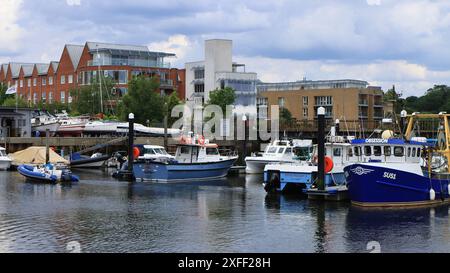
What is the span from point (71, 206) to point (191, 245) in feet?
46.6

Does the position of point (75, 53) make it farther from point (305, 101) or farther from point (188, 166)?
A: point (188, 166)

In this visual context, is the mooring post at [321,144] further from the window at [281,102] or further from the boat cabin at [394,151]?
the window at [281,102]

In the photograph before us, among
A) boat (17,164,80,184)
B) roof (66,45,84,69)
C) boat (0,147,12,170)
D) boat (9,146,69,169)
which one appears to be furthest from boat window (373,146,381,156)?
roof (66,45,84,69)

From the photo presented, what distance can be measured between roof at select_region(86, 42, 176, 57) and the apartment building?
66.1ft

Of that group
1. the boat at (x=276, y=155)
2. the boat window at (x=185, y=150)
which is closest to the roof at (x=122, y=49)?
the boat at (x=276, y=155)

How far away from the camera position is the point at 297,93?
417 ft

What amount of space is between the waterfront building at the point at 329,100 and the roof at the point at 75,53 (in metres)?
31.5

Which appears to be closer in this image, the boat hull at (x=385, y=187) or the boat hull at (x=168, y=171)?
the boat hull at (x=385, y=187)

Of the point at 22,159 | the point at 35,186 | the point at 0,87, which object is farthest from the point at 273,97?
the point at 35,186

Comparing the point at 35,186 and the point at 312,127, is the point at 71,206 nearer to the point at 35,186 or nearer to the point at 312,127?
the point at 35,186

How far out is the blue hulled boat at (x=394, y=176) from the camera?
4134cm

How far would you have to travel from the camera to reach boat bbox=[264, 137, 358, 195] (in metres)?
45.7

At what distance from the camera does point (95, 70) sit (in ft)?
394

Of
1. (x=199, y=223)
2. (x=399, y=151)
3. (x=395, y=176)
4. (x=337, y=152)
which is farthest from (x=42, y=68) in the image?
(x=199, y=223)
